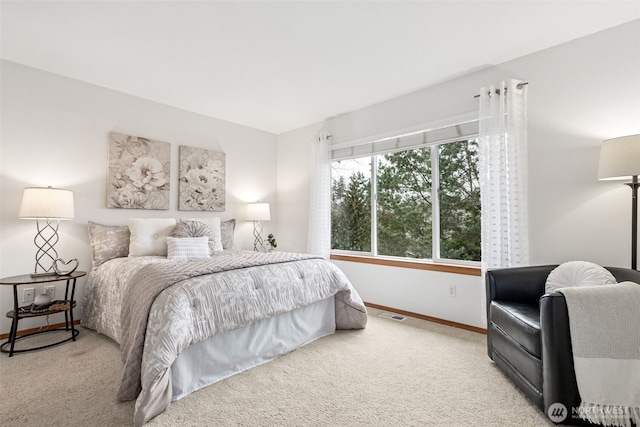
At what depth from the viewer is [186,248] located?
3088 mm

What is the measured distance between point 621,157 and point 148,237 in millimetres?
4000

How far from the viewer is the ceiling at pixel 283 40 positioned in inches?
82.6

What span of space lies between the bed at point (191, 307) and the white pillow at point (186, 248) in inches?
0.4

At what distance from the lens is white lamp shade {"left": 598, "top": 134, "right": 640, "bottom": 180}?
198 cm

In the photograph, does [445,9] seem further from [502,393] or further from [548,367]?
[502,393]

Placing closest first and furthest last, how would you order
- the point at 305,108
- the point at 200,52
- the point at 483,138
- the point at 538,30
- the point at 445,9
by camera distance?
the point at 445,9 < the point at 538,30 < the point at 200,52 < the point at 483,138 < the point at 305,108

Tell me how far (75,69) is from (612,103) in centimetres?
466

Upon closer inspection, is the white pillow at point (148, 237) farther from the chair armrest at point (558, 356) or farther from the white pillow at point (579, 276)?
the white pillow at point (579, 276)

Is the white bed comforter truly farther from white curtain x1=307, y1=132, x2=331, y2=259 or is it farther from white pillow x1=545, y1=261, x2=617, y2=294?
white pillow x1=545, y1=261, x2=617, y2=294

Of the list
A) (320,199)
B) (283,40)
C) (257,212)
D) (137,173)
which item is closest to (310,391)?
(283,40)

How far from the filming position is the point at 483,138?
282 centimetres

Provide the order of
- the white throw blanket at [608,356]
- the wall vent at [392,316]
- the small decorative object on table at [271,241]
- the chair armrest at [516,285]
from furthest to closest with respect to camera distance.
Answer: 1. the small decorative object on table at [271,241]
2. the wall vent at [392,316]
3. the chair armrest at [516,285]
4. the white throw blanket at [608,356]

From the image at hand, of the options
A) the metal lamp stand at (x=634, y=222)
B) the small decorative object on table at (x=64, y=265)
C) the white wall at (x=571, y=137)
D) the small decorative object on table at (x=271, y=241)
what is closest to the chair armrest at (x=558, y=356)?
the metal lamp stand at (x=634, y=222)

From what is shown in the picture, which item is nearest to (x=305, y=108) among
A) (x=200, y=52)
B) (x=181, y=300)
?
(x=200, y=52)
